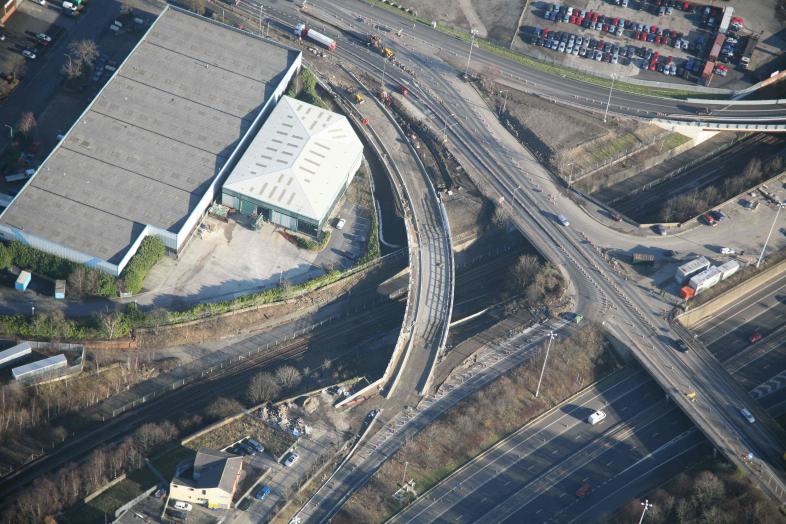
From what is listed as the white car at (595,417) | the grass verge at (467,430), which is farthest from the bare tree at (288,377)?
the white car at (595,417)

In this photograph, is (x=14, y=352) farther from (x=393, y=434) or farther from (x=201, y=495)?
(x=393, y=434)

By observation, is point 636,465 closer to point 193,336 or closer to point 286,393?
point 286,393

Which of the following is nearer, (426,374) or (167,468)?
(167,468)

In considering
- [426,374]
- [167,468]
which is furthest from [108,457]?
[426,374]

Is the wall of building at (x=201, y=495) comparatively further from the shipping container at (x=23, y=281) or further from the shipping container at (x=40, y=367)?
the shipping container at (x=23, y=281)

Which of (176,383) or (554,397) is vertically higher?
(554,397)

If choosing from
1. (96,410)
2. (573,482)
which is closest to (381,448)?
(573,482)
